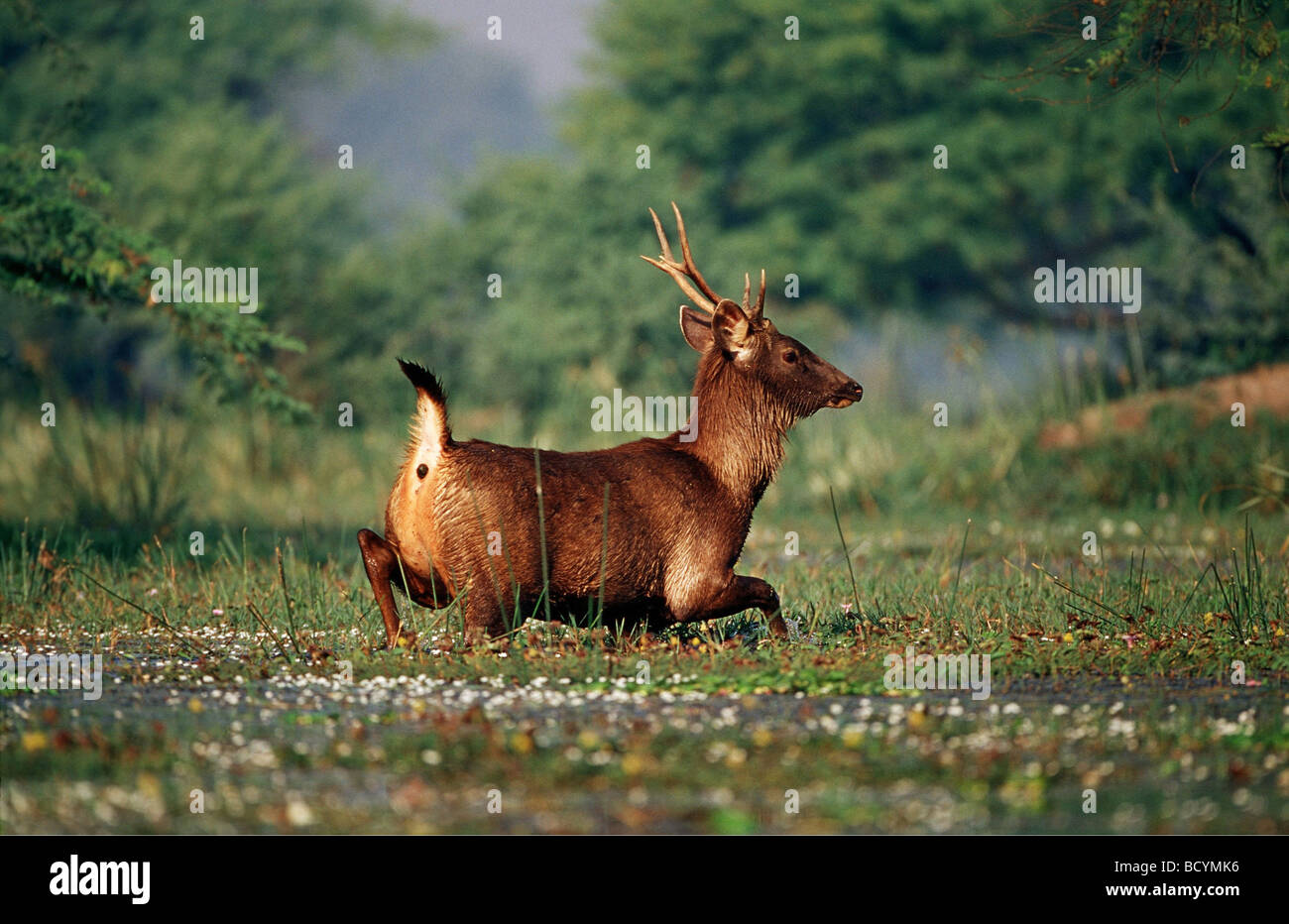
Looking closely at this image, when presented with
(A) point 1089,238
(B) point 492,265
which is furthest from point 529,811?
(A) point 1089,238

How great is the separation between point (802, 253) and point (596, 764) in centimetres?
2810

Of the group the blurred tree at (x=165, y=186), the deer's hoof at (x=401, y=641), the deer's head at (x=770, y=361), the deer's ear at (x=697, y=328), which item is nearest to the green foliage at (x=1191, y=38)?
the deer's head at (x=770, y=361)

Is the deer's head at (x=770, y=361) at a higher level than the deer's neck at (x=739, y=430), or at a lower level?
higher

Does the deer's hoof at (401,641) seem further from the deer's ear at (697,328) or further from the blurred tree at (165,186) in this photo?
the blurred tree at (165,186)

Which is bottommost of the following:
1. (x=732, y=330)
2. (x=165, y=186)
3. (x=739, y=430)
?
(x=739, y=430)

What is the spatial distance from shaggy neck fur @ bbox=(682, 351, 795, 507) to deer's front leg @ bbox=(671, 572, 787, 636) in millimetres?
554

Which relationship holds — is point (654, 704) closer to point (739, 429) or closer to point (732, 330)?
point (739, 429)

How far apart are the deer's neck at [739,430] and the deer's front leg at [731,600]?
51 cm

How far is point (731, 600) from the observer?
8914 mm

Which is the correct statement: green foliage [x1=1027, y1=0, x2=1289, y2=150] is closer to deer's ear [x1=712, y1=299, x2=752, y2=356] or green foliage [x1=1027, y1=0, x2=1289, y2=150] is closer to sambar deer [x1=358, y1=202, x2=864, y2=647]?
deer's ear [x1=712, y1=299, x2=752, y2=356]

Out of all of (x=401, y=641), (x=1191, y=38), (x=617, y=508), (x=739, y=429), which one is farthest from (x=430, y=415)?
(x=1191, y=38)

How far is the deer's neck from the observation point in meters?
9.30

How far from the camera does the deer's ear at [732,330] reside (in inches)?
365

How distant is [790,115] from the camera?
34.4 meters
